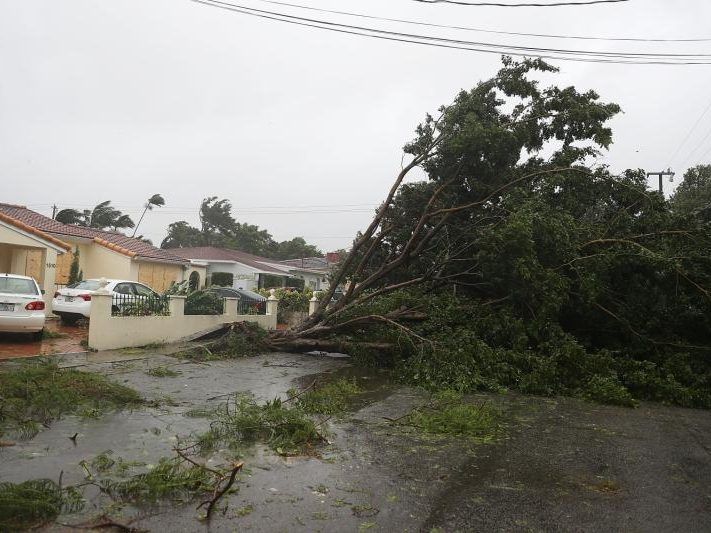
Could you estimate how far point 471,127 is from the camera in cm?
1175

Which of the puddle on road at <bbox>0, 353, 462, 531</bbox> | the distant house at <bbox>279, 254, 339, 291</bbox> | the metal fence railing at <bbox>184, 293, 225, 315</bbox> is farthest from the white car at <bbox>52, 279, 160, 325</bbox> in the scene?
the distant house at <bbox>279, 254, 339, 291</bbox>

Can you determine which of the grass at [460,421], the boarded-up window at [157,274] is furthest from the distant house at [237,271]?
the grass at [460,421]

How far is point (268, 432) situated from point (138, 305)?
790cm

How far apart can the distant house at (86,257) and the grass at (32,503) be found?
13121mm

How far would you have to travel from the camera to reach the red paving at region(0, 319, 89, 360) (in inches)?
396

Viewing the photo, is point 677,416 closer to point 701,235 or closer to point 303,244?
point 701,235

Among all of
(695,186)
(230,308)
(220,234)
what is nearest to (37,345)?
(230,308)

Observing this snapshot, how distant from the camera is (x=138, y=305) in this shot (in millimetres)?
12375

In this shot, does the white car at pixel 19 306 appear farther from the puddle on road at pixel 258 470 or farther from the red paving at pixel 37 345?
the puddle on road at pixel 258 470

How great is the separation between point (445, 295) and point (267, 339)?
14.8ft

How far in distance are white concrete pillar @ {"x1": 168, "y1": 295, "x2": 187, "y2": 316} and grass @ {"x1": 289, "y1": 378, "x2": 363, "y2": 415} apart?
623 centimetres

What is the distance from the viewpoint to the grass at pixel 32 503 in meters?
3.34

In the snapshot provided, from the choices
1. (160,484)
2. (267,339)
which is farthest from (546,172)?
(160,484)

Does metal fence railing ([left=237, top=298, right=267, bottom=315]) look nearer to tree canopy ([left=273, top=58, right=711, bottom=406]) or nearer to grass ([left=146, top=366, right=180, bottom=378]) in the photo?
tree canopy ([left=273, top=58, right=711, bottom=406])
